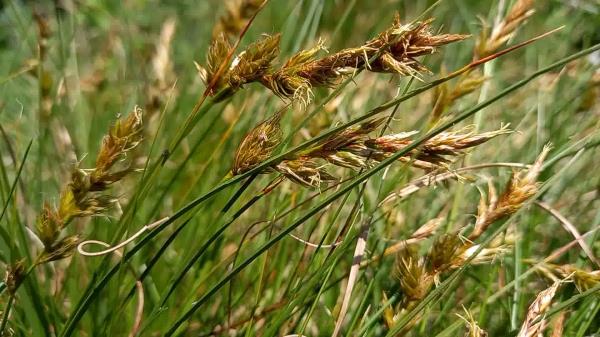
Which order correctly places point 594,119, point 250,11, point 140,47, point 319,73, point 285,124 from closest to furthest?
point 319,73 < point 250,11 < point 285,124 < point 594,119 < point 140,47

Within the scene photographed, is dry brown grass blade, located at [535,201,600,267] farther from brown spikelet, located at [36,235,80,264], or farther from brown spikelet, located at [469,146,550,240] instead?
brown spikelet, located at [36,235,80,264]

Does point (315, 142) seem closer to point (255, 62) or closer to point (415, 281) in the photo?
point (255, 62)

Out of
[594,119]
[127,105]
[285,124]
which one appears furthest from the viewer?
[127,105]

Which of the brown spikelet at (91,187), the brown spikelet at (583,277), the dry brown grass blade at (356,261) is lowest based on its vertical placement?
the brown spikelet at (583,277)

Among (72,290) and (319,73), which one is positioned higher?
(319,73)

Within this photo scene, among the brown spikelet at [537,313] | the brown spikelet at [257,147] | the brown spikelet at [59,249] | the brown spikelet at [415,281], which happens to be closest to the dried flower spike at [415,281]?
the brown spikelet at [415,281]

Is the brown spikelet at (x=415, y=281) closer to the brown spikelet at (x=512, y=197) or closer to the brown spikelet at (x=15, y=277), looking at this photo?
the brown spikelet at (x=512, y=197)

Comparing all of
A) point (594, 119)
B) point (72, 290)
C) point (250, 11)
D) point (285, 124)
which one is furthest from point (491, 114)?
point (72, 290)

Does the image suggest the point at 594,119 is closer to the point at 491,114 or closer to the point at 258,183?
the point at 491,114
